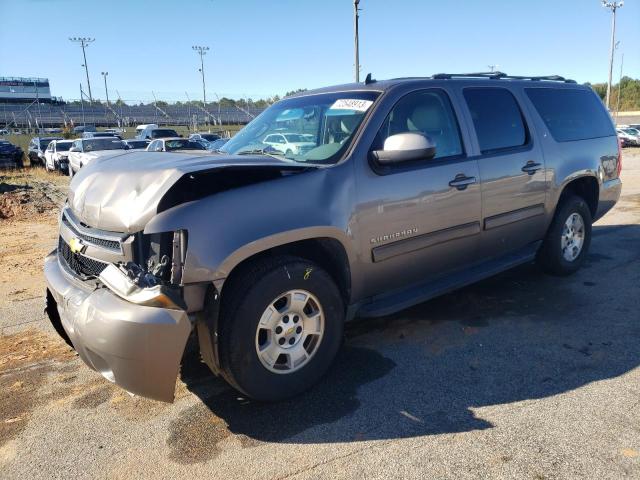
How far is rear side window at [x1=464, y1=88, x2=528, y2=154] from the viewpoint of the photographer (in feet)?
13.8

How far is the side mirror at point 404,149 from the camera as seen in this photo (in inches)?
129

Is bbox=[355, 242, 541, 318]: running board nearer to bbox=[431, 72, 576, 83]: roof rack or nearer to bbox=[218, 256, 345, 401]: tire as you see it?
bbox=[218, 256, 345, 401]: tire

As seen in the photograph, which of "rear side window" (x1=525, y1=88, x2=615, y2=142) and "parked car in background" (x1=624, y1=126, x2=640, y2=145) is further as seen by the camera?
"parked car in background" (x1=624, y1=126, x2=640, y2=145)

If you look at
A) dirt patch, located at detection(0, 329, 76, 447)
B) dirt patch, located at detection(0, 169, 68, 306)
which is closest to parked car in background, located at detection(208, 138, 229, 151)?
dirt patch, located at detection(0, 329, 76, 447)

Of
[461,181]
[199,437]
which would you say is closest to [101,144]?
[461,181]

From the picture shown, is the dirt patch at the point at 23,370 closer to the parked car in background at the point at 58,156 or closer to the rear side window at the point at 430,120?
the rear side window at the point at 430,120

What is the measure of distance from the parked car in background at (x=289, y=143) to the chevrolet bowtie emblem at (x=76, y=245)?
151 cm

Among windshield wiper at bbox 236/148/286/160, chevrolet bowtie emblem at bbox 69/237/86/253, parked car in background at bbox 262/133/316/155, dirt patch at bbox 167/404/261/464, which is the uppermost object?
parked car in background at bbox 262/133/316/155

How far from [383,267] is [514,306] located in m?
1.78

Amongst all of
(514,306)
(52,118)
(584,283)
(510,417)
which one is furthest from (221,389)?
(52,118)

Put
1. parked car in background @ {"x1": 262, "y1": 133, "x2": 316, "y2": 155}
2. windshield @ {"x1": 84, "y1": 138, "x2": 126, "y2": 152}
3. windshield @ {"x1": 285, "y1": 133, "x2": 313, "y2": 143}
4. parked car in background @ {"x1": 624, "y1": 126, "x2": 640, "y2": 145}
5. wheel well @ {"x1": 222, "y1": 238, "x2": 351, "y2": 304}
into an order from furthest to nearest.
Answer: parked car in background @ {"x1": 624, "y1": 126, "x2": 640, "y2": 145}, windshield @ {"x1": 84, "y1": 138, "x2": 126, "y2": 152}, windshield @ {"x1": 285, "y1": 133, "x2": 313, "y2": 143}, parked car in background @ {"x1": 262, "y1": 133, "x2": 316, "y2": 155}, wheel well @ {"x1": 222, "y1": 238, "x2": 351, "y2": 304}

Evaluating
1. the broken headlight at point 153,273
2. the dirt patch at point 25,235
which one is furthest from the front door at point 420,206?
the dirt patch at point 25,235

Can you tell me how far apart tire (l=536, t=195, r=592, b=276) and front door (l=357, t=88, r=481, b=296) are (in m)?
1.39

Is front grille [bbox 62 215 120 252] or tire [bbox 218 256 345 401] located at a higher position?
front grille [bbox 62 215 120 252]
